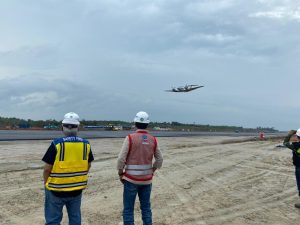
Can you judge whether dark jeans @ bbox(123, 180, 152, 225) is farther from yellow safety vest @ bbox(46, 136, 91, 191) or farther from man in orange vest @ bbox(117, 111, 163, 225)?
yellow safety vest @ bbox(46, 136, 91, 191)

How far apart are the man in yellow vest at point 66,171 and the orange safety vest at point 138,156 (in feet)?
2.90

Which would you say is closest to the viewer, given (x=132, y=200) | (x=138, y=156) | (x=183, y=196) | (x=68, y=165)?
(x=68, y=165)

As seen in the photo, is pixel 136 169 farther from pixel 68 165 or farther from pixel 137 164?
pixel 68 165

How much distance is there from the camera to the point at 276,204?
10.1m

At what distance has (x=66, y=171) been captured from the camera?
17.5 ft

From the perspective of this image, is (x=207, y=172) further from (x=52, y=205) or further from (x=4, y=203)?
(x=52, y=205)

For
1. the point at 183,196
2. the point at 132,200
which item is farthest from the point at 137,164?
the point at 183,196

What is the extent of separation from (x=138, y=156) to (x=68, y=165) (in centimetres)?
131

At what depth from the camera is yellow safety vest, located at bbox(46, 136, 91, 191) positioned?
17.2 ft

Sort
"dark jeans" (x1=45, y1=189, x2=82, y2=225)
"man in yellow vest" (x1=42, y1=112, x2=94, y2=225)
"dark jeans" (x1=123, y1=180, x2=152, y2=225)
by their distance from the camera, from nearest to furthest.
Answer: "man in yellow vest" (x1=42, y1=112, x2=94, y2=225) < "dark jeans" (x1=45, y1=189, x2=82, y2=225) < "dark jeans" (x1=123, y1=180, x2=152, y2=225)

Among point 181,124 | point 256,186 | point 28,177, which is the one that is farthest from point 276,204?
point 181,124

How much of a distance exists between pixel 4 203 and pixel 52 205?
13.9ft

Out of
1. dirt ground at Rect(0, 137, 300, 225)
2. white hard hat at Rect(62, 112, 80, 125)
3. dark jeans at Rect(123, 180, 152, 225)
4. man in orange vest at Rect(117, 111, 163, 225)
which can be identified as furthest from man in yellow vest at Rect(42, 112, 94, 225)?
dirt ground at Rect(0, 137, 300, 225)

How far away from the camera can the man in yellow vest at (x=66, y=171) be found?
17.2ft
